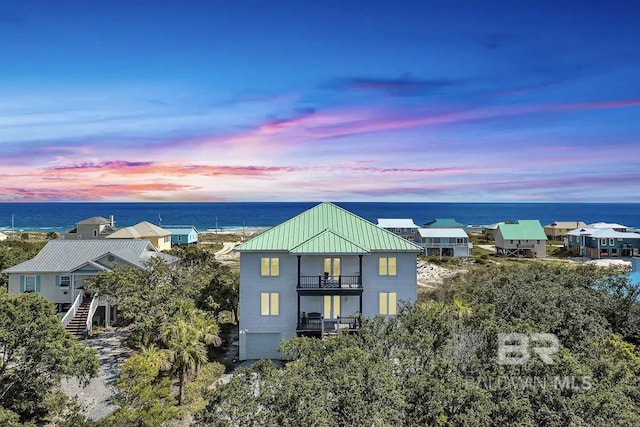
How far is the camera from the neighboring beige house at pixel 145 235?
63.9 metres

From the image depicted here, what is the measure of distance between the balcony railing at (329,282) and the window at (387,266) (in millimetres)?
1532

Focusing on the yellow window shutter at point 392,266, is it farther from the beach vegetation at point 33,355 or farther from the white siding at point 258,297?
the beach vegetation at point 33,355

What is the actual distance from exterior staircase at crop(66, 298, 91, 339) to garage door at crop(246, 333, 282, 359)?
1134cm

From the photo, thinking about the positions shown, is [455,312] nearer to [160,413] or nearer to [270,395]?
[270,395]

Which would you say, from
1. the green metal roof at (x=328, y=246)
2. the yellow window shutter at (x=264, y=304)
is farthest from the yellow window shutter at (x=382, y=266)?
the yellow window shutter at (x=264, y=304)

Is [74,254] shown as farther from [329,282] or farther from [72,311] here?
[329,282]

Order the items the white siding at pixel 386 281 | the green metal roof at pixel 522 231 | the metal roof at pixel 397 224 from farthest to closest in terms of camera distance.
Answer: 1. the metal roof at pixel 397 224
2. the green metal roof at pixel 522 231
3. the white siding at pixel 386 281

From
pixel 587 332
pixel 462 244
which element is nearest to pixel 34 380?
pixel 587 332

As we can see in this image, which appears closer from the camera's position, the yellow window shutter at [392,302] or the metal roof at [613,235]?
the yellow window shutter at [392,302]

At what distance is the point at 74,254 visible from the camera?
34781 mm

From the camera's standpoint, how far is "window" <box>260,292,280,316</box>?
90.2 feet

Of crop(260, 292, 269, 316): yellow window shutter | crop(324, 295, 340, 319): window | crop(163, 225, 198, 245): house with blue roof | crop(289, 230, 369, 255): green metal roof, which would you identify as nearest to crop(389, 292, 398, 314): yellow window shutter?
crop(324, 295, 340, 319): window

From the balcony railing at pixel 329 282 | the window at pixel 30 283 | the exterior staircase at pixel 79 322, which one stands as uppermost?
the balcony railing at pixel 329 282

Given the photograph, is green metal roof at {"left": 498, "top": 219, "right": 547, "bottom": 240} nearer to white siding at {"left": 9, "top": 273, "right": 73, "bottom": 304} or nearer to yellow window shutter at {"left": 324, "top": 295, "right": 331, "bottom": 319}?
yellow window shutter at {"left": 324, "top": 295, "right": 331, "bottom": 319}
